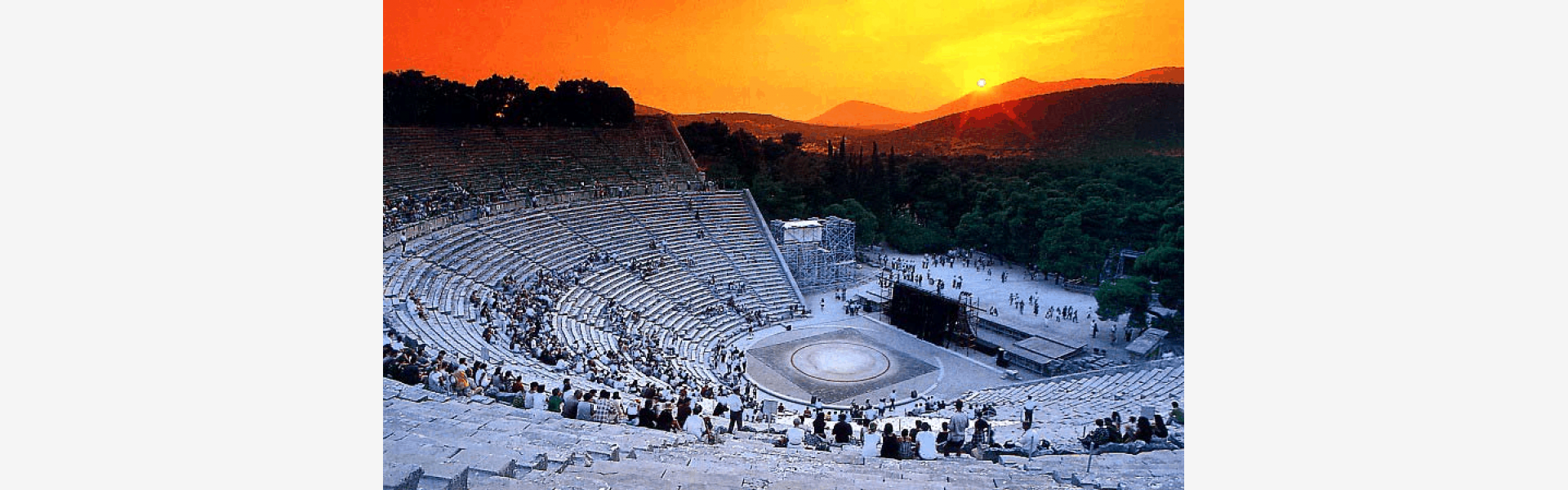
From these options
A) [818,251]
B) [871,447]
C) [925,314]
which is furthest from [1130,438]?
[818,251]

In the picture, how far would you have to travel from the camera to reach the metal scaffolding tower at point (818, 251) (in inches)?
694

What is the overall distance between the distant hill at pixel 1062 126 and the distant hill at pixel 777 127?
0.79 metres

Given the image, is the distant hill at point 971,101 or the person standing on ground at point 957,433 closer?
the person standing on ground at point 957,433

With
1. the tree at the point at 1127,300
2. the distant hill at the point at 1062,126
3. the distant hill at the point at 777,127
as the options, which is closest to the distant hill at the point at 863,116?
the distant hill at the point at 777,127

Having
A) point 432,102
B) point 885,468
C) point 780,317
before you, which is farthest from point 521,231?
point 885,468

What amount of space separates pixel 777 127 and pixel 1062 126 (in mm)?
6238

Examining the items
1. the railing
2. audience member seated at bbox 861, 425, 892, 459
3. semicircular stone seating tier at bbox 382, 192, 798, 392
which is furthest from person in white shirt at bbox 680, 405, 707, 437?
the railing

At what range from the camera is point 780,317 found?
15555 mm

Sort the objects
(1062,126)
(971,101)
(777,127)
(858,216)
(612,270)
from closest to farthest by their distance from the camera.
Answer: (612,270), (971,101), (777,127), (1062,126), (858,216)

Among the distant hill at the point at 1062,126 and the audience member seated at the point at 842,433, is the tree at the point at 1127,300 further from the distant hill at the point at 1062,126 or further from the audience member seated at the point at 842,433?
the audience member seated at the point at 842,433

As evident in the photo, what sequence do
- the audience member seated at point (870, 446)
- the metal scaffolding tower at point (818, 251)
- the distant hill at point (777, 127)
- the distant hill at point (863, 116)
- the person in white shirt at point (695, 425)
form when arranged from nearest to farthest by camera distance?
the audience member seated at point (870, 446) < the person in white shirt at point (695, 425) < the distant hill at point (863, 116) < the distant hill at point (777, 127) < the metal scaffolding tower at point (818, 251)

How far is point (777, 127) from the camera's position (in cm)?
1773

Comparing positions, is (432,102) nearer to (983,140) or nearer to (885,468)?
(983,140)

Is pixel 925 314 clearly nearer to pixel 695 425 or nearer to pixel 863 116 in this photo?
pixel 863 116
